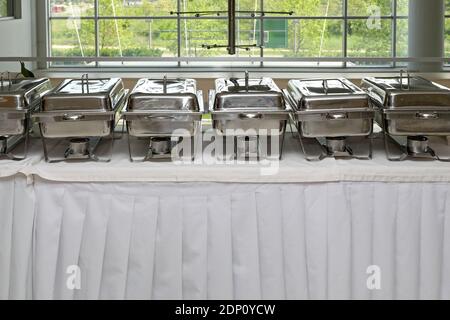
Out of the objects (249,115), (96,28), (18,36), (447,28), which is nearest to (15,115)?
(249,115)

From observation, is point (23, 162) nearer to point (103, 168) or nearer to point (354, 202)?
point (103, 168)

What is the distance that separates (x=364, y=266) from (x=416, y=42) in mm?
5002

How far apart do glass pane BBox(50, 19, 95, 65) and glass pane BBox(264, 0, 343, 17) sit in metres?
1.68

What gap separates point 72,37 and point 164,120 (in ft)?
18.6

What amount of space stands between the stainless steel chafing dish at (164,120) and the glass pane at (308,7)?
528 cm

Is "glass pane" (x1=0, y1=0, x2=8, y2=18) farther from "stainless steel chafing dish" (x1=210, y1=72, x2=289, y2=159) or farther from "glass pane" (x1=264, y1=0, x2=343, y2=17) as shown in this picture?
"stainless steel chafing dish" (x1=210, y1=72, x2=289, y2=159)

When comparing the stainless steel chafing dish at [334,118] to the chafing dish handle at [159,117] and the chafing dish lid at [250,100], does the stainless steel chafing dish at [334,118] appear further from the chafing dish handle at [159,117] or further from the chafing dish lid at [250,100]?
the chafing dish handle at [159,117]

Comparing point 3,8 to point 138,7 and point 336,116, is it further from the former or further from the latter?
point 336,116

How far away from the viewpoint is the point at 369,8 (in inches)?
266

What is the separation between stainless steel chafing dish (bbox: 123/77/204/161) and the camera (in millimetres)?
1549

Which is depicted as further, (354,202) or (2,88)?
(2,88)

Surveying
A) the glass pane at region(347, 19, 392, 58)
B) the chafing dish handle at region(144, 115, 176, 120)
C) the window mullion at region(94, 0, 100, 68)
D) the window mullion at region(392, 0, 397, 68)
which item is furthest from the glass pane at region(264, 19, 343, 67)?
the chafing dish handle at region(144, 115, 176, 120)
